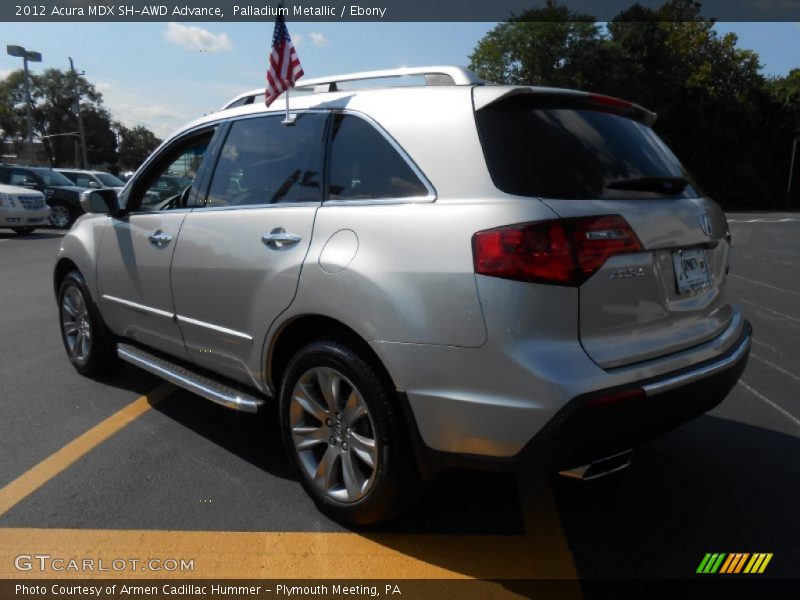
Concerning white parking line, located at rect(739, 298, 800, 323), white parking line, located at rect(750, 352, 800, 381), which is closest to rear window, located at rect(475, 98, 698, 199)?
white parking line, located at rect(750, 352, 800, 381)

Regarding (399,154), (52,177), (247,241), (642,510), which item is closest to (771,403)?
(642,510)

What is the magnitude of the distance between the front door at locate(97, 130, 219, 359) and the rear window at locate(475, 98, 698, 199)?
1.92 meters

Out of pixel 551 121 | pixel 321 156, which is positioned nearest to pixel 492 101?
pixel 551 121

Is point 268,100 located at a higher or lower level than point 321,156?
higher

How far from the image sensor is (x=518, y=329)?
2117 millimetres

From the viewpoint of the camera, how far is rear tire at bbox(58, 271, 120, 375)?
4461 mm

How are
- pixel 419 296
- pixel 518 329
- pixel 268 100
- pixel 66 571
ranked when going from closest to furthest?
pixel 518 329, pixel 419 296, pixel 66 571, pixel 268 100

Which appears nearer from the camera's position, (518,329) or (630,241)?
(518,329)

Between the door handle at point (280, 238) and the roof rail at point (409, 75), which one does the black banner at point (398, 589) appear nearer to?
the door handle at point (280, 238)

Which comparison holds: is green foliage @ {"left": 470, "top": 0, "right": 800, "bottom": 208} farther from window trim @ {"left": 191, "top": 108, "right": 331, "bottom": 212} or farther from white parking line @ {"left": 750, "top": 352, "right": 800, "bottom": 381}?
window trim @ {"left": 191, "top": 108, "right": 331, "bottom": 212}

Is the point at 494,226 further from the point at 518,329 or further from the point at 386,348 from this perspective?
the point at 386,348

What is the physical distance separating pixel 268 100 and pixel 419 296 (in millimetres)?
1655

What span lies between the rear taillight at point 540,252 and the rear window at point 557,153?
0.16 m

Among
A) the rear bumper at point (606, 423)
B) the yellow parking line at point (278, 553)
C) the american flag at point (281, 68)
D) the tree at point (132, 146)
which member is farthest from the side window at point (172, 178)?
the tree at point (132, 146)
